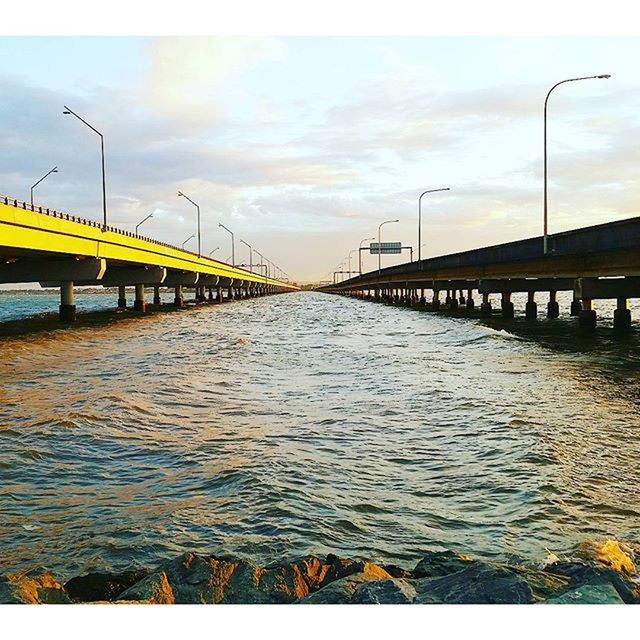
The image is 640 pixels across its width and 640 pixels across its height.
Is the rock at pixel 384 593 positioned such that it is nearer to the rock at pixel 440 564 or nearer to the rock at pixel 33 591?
the rock at pixel 440 564

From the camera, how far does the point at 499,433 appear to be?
459 inches

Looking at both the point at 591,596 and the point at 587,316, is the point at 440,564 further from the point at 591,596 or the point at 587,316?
the point at 587,316

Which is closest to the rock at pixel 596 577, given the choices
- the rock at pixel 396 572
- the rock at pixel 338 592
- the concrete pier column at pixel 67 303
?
the rock at pixel 396 572

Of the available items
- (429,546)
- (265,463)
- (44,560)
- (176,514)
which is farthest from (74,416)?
(429,546)

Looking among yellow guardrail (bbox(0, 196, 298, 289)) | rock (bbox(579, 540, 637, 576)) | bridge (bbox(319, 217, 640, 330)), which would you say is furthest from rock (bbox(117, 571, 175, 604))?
yellow guardrail (bbox(0, 196, 298, 289))

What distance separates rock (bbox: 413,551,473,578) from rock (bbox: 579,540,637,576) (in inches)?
43.6

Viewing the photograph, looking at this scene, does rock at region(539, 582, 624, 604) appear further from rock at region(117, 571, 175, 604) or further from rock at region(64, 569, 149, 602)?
rock at region(64, 569, 149, 602)

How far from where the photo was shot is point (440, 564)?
5.95m

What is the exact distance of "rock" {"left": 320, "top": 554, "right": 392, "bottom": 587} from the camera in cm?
558

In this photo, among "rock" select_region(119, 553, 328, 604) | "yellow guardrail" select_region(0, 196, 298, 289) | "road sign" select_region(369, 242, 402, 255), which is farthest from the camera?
"road sign" select_region(369, 242, 402, 255)

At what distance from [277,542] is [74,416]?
26.3 ft

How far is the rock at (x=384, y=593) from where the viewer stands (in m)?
4.89

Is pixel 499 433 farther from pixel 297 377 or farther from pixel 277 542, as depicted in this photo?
pixel 297 377

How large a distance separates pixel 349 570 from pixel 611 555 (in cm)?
240
